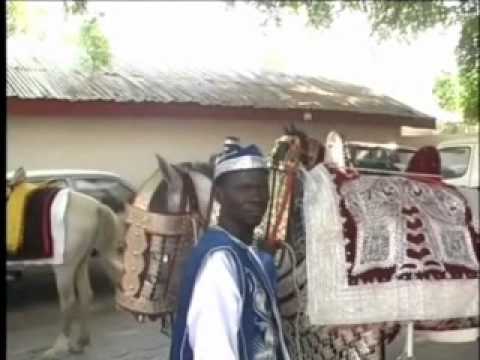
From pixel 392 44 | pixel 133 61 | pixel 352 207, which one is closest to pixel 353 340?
pixel 352 207

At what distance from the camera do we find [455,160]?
640cm

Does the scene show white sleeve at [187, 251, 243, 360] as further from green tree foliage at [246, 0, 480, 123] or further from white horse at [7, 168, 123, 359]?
green tree foliage at [246, 0, 480, 123]

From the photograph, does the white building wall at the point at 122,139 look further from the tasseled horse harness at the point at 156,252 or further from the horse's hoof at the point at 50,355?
the tasseled horse harness at the point at 156,252

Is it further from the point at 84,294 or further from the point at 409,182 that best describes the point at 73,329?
the point at 409,182

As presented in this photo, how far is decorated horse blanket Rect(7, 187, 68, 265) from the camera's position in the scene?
4250 millimetres

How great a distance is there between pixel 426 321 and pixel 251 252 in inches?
44.9

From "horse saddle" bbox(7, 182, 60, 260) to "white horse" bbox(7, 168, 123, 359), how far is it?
10cm

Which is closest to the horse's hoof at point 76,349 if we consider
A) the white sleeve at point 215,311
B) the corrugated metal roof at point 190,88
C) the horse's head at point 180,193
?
the horse's head at point 180,193

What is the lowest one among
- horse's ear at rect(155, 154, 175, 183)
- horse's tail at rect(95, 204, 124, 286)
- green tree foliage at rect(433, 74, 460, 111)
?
horse's tail at rect(95, 204, 124, 286)

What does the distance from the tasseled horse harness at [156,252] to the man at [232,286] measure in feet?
2.10

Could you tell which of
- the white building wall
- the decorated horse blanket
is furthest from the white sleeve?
the white building wall

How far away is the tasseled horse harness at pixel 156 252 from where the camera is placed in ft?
7.41

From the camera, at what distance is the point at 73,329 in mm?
4398

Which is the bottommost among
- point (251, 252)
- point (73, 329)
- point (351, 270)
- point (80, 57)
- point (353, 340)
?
point (73, 329)
